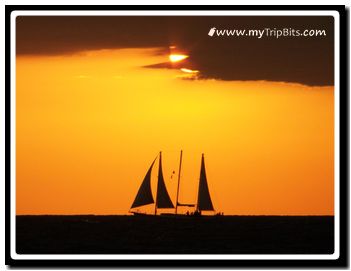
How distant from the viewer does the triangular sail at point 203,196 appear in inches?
2198

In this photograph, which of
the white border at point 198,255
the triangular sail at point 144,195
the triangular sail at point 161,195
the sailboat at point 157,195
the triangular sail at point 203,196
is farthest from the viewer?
the triangular sail at point 161,195

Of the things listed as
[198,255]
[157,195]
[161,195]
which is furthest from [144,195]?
[198,255]

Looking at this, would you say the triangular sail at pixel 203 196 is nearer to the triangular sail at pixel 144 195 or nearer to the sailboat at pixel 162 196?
the sailboat at pixel 162 196

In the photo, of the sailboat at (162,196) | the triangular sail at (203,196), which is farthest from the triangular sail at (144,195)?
the triangular sail at (203,196)

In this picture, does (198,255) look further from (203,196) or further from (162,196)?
(162,196)

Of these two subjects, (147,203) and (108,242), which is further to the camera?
(147,203)

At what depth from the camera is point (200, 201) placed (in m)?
58.3

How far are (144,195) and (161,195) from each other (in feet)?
7.86

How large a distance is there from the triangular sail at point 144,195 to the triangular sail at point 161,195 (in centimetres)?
97

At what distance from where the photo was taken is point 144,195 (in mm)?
58312
